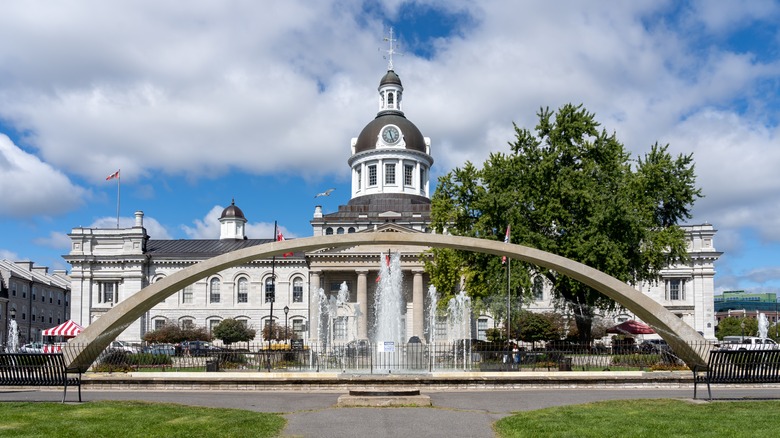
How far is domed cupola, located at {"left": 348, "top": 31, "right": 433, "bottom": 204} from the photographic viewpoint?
82938 millimetres

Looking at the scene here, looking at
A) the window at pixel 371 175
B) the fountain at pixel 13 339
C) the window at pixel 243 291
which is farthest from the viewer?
the window at pixel 371 175

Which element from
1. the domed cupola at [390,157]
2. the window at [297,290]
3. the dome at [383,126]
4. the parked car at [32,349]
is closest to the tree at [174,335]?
the window at [297,290]

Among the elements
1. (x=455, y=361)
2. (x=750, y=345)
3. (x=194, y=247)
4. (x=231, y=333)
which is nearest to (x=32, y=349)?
(x=231, y=333)

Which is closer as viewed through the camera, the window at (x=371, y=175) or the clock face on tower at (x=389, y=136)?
the clock face on tower at (x=389, y=136)

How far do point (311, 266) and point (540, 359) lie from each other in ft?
136

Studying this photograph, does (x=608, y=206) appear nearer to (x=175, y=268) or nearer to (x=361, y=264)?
(x=361, y=264)

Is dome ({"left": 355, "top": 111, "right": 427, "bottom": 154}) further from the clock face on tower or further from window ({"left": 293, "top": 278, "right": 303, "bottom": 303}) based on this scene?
window ({"left": 293, "top": 278, "right": 303, "bottom": 303})

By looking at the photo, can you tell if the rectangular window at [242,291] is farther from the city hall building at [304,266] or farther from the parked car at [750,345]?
the parked car at [750,345]

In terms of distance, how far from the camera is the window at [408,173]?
83.7m

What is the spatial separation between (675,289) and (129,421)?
234 feet

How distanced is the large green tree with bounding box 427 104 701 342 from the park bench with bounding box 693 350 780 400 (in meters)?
16.8

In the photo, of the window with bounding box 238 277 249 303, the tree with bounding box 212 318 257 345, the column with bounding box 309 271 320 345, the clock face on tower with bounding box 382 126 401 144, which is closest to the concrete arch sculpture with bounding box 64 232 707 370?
the column with bounding box 309 271 320 345

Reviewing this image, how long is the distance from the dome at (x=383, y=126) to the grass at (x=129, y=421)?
67.6 m

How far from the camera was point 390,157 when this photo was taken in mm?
82688
